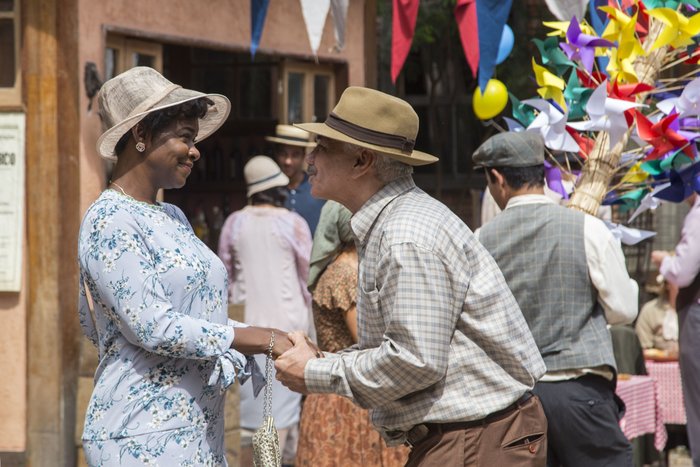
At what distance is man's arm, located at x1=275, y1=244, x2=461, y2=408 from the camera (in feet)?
10.2

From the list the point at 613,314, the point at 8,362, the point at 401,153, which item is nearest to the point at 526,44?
the point at 8,362

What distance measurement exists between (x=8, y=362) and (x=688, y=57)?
13.4 feet

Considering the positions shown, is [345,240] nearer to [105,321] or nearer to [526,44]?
[105,321]

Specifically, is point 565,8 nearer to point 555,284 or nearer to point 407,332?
point 555,284

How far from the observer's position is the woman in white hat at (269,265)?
24.7 feet

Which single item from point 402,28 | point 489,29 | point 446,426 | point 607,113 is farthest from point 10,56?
point 446,426

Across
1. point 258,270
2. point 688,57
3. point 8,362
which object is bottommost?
point 8,362

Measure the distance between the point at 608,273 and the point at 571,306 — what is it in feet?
0.61

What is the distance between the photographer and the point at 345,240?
5.76 m

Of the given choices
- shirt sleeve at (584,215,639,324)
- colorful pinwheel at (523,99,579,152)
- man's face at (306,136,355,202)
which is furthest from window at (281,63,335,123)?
man's face at (306,136,355,202)

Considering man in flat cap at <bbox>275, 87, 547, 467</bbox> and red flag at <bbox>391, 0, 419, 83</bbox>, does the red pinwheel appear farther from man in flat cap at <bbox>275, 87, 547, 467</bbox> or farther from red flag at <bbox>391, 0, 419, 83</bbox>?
red flag at <bbox>391, 0, 419, 83</bbox>

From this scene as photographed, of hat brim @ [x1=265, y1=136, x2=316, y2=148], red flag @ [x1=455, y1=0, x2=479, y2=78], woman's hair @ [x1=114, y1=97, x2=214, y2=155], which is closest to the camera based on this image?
woman's hair @ [x1=114, y1=97, x2=214, y2=155]

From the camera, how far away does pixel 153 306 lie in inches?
128

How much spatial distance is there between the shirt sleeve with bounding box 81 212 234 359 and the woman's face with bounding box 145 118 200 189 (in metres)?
0.21
